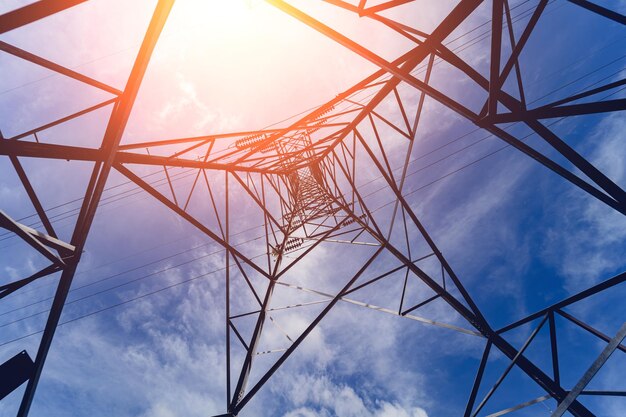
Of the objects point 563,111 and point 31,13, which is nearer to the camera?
point 31,13

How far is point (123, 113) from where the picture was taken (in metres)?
3.54

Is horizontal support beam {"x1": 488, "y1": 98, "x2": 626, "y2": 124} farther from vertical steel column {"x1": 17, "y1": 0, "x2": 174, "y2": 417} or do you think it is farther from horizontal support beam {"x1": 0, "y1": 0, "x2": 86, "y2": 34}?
horizontal support beam {"x1": 0, "y1": 0, "x2": 86, "y2": 34}

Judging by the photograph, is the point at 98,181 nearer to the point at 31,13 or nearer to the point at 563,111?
the point at 31,13

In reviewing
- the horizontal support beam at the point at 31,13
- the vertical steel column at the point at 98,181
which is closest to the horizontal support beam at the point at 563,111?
the vertical steel column at the point at 98,181

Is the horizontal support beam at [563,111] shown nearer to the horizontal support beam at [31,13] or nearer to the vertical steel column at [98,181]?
the vertical steel column at [98,181]

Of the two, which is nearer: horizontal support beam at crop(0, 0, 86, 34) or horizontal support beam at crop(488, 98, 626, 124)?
horizontal support beam at crop(0, 0, 86, 34)

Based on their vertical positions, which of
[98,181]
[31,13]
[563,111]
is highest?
[31,13]

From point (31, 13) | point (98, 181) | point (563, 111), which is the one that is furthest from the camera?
point (98, 181)

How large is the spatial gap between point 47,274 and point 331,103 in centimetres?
557

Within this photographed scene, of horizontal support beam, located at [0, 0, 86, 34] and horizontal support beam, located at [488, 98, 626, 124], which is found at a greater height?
horizontal support beam, located at [0, 0, 86, 34]

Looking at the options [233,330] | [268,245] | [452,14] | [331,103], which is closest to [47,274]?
[233,330]

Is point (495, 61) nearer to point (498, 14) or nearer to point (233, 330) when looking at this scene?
point (498, 14)

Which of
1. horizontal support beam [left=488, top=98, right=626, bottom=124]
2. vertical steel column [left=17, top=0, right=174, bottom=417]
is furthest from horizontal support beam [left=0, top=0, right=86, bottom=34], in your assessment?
horizontal support beam [left=488, top=98, right=626, bottom=124]

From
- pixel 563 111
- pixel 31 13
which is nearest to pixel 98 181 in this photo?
pixel 31 13
